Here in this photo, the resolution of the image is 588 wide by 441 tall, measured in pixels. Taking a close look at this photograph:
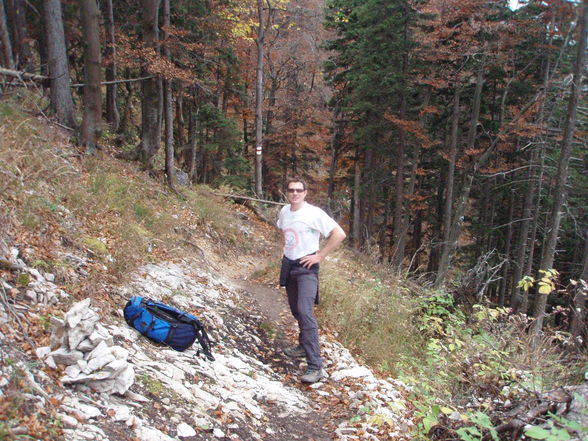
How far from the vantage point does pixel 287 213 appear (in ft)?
16.2

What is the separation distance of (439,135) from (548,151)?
5017 mm

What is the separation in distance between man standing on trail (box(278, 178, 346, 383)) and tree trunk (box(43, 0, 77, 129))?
23.9ft

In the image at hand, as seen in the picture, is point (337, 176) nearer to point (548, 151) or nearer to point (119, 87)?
point (548, 151)

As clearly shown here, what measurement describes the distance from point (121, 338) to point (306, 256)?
2046mm

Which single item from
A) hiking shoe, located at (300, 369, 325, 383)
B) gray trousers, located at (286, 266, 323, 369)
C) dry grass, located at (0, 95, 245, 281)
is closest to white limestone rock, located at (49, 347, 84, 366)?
dry grass, located at (0, 95, 245, 281)

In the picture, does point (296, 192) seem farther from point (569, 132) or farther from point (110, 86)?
point (110, 86)

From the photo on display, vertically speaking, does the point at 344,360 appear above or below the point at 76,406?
below

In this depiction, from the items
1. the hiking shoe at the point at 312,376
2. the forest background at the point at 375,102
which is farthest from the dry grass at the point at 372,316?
the hiking shoe at the point at 312,376

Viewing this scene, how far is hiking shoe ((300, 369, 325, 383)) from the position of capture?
4727 millimetres

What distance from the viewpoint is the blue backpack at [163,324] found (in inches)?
165

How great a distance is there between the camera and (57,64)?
30.4ft

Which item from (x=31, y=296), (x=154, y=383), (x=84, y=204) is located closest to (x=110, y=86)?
(x=84, y=204)

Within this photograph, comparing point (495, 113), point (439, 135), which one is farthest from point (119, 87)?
point (495, 113)

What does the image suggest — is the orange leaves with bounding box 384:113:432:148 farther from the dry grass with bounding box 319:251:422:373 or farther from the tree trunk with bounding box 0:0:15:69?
the tree trunk with bounding box 0:0:15:69
